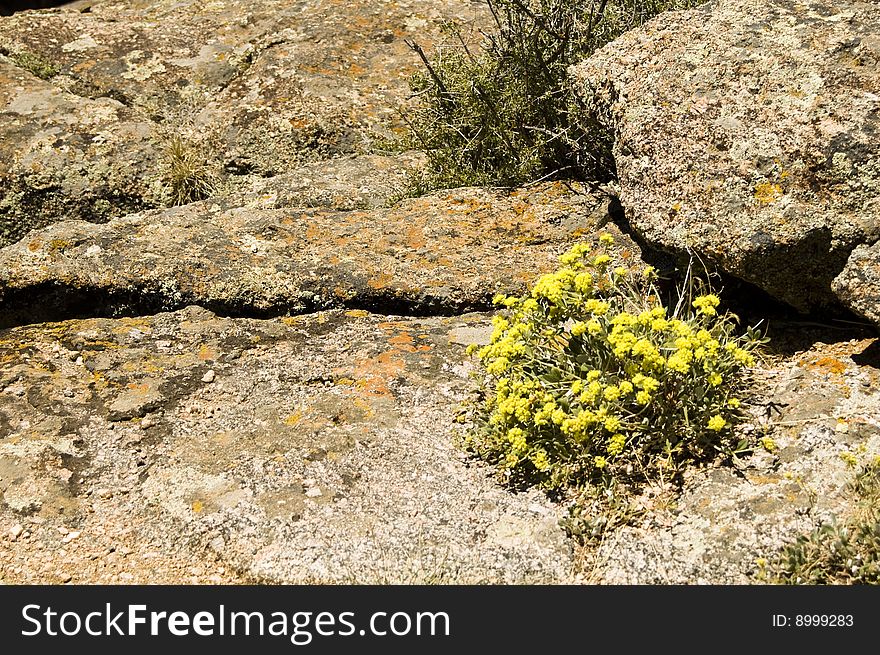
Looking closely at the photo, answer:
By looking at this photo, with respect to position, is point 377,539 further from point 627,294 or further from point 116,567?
point 627,294

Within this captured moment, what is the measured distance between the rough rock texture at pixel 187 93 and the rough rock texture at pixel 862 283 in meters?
3.52

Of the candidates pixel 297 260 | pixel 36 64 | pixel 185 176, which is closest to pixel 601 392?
pixel 297 260

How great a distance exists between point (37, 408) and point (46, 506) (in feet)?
1.96

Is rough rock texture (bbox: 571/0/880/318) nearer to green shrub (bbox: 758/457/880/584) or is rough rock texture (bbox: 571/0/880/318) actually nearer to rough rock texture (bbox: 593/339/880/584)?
rough rock texture (bbox: 593/339/880/584)

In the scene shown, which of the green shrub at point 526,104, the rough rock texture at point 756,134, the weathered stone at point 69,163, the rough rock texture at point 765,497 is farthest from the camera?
the weathered stone at point 69,163

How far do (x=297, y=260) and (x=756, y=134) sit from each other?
7.60 feet

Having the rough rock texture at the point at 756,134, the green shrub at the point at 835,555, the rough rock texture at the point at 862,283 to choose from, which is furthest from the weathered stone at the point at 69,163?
the green shrub at the point at 835,555

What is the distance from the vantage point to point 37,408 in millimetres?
3846

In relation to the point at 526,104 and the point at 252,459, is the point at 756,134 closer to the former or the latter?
the point at 526,104

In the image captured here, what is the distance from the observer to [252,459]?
142 inches

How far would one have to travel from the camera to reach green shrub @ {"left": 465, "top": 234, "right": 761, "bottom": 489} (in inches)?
134

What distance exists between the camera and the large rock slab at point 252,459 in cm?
321

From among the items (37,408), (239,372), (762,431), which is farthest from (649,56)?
(37,408)

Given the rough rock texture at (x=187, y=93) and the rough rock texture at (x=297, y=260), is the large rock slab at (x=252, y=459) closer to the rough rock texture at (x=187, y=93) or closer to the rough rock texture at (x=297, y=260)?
the rough rock texture at (x=297, y=260)
